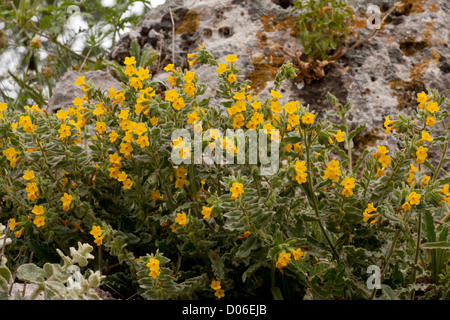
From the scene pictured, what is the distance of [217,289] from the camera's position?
5.37 feet

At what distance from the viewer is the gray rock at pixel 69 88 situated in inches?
106

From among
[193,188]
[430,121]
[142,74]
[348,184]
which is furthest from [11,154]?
[430,121]

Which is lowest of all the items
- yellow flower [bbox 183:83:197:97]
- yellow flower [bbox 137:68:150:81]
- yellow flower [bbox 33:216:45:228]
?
yellow flower [bbox 33:216:45:228]

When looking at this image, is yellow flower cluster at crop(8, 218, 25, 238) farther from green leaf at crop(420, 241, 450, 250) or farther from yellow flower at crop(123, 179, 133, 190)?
green leaf at crop(420, 241, 450, 250)

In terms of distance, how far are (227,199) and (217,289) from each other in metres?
0.34

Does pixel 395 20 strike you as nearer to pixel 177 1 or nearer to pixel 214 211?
pixel 177 1

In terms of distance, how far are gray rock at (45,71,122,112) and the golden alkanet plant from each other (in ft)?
2.48

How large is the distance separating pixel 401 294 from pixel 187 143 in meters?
0.82

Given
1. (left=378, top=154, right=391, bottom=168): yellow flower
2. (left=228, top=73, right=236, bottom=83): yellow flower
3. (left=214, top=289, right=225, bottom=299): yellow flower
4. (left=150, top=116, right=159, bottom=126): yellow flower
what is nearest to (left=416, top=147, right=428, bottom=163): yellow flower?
(left=378, top=154, right=391, bottom=168): yellow flower

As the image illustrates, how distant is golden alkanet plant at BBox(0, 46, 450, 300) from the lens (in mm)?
1527

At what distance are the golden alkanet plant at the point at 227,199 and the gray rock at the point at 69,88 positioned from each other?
2.48 feet

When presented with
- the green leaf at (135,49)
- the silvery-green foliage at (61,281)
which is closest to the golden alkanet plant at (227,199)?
the silvery-green foliage at (61,281)

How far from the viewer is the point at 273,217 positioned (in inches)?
64.1

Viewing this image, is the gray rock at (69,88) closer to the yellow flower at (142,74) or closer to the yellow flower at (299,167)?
the yellow flower at (142,74)
